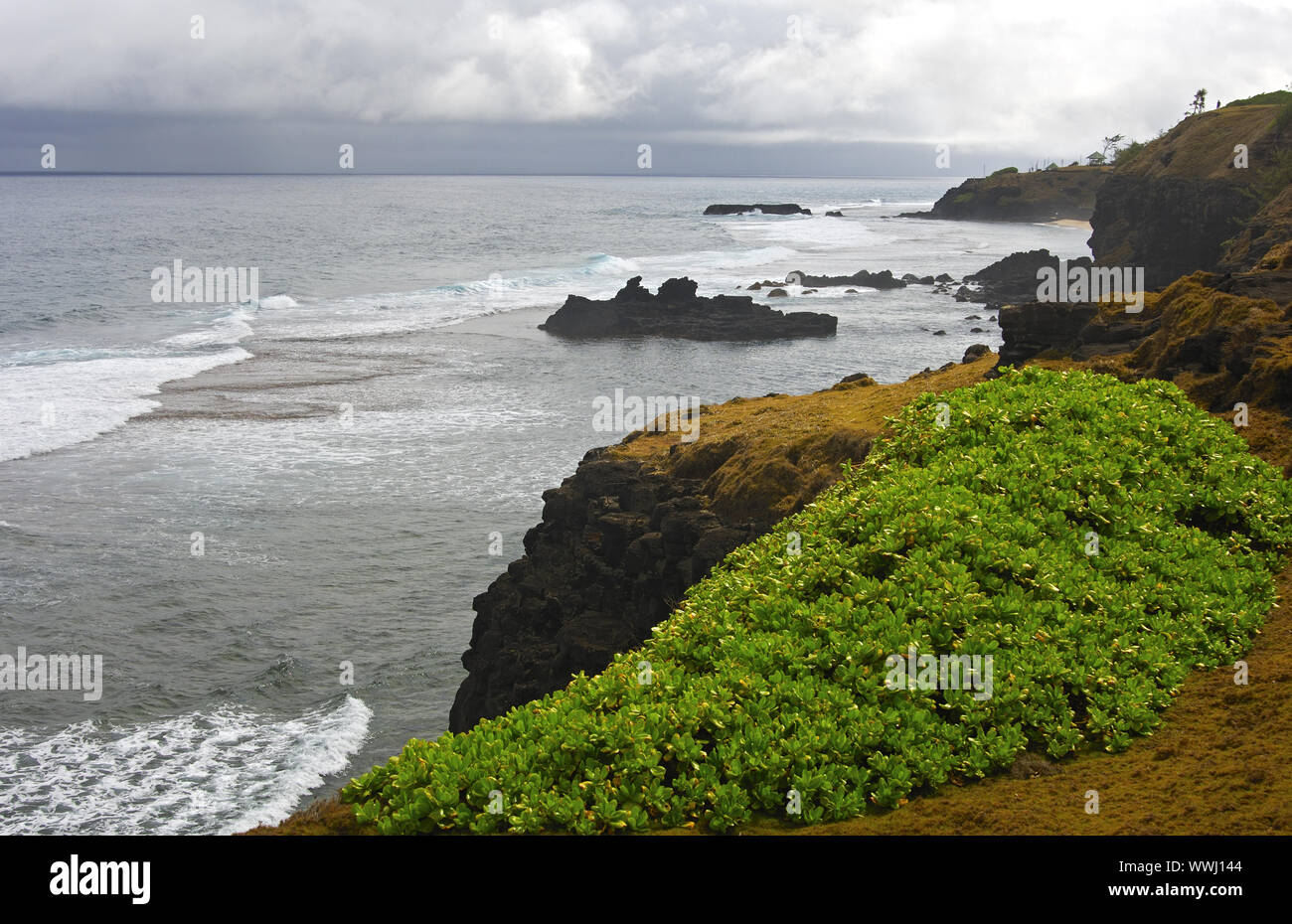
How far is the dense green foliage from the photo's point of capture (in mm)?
6051

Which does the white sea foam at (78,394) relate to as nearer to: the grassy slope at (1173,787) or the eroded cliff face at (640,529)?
the eroded cliff face at (640,529)

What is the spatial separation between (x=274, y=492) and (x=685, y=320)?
34.5 m

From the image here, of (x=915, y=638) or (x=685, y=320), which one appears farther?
(x=685, y=320)

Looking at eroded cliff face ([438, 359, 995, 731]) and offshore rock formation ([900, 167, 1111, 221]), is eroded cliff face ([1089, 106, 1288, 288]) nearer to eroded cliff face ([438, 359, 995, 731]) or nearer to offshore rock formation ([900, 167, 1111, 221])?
eroded cliff face ([438, 359, 995, 731])

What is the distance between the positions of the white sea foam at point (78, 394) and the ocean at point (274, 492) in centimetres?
16

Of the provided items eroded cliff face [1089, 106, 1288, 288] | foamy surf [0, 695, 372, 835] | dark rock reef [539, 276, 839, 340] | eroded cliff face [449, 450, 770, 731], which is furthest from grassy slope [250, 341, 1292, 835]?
eroded cliff face [1089, 106, 1288, 288]

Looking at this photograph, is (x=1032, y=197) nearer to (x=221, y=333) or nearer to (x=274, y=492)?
(x=221, y=333)

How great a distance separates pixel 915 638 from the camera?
284 inches

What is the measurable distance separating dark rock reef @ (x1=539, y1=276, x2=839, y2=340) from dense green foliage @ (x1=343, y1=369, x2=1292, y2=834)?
151 feet

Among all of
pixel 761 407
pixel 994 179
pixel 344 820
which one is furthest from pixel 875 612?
pixel 994 179

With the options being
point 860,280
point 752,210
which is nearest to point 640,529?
point 860,280

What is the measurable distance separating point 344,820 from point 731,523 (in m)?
9.49

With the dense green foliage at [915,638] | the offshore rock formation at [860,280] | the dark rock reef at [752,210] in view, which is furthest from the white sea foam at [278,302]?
the dark rock reef at [752,210]
